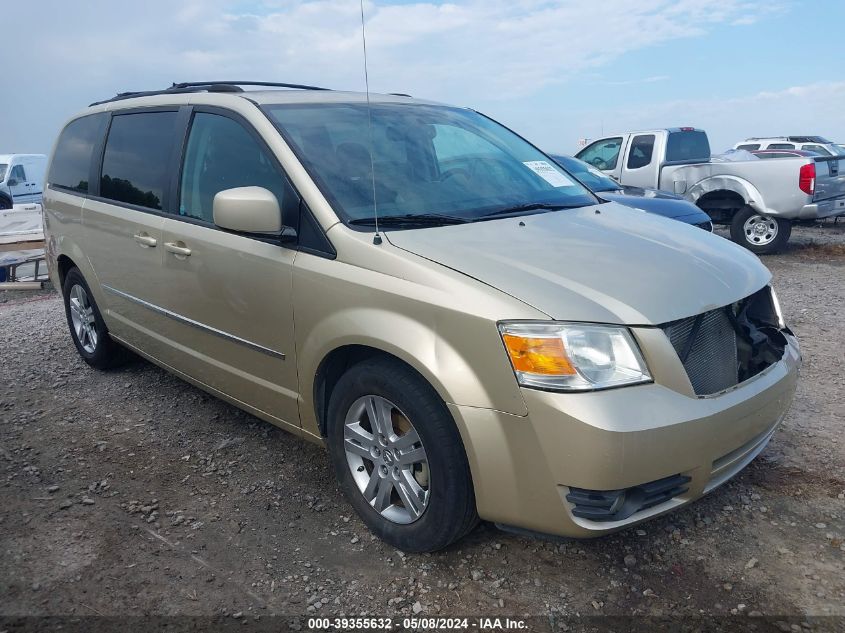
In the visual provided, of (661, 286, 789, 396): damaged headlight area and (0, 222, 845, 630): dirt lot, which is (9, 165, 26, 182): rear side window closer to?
(0, 222, 845, 630): dirt lot

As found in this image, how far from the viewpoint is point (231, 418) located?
4.15 m

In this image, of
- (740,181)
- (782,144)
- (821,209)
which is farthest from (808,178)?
(782,144)

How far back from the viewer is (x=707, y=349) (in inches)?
97.0

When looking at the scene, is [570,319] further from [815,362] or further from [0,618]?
[815,362]

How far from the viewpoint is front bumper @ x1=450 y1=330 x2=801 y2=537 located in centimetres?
217

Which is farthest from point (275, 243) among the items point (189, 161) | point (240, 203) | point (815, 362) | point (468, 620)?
point (815, 362)

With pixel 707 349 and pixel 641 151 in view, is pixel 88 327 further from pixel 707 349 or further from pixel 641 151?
pixel 641 151

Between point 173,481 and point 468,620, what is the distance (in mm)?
1726

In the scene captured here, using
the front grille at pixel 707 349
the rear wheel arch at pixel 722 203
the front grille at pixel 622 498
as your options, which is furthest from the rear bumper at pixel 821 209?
the front grille at pixel 622 498

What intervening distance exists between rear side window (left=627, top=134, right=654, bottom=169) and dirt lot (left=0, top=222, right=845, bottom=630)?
7633 mm

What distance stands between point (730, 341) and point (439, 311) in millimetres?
1087

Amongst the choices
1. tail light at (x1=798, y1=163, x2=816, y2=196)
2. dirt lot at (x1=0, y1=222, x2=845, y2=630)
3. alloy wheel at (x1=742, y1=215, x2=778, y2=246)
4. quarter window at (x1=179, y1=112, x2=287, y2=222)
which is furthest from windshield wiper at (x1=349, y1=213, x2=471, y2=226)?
alloy wheel at (x1=742, y1=215, x2=778, y2=246)

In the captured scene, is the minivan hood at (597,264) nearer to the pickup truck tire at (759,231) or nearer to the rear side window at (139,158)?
the rear side window at (139,158)

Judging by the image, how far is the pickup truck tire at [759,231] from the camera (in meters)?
9.77
